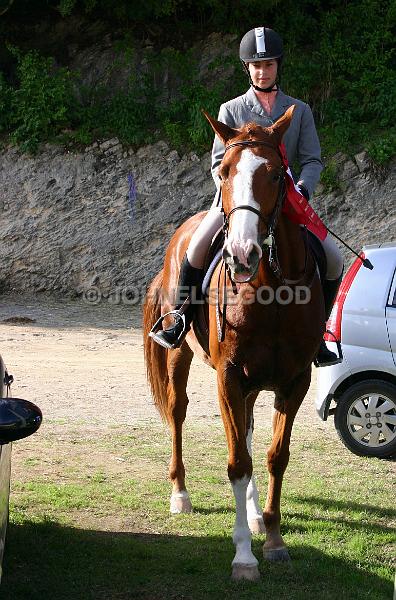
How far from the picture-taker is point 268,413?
10086 mm

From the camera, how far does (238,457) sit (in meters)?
5.62

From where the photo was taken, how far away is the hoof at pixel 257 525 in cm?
638

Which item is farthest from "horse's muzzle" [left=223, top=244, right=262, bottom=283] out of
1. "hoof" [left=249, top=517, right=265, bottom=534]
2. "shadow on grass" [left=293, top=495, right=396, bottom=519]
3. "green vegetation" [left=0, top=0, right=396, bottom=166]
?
"green vegetation" [left=0, top=0, right=396, bottom=166]

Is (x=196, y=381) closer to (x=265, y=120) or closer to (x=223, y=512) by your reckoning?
(x=223, y=512)

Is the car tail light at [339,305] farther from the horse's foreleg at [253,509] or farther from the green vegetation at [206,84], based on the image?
the green vegetation at [206,84]

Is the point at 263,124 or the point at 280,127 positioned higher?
the point at 263,124

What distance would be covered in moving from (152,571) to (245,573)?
1.81ft

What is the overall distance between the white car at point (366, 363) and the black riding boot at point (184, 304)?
88.0 inches

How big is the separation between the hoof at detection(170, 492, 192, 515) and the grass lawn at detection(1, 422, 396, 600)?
0.26ft

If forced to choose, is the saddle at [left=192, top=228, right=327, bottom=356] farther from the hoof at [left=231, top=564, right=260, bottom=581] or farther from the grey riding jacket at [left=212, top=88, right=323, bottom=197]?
the hoof at [left=231, top=564, right=260, bottom=581]

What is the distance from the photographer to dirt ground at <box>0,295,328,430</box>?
9867 mm

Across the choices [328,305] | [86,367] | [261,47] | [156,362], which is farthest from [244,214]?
[86,367]

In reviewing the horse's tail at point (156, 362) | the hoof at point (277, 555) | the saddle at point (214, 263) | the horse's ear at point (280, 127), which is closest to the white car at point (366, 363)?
the horse's tail at point (156, 362)

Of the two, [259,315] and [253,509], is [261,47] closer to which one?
[259,315]
